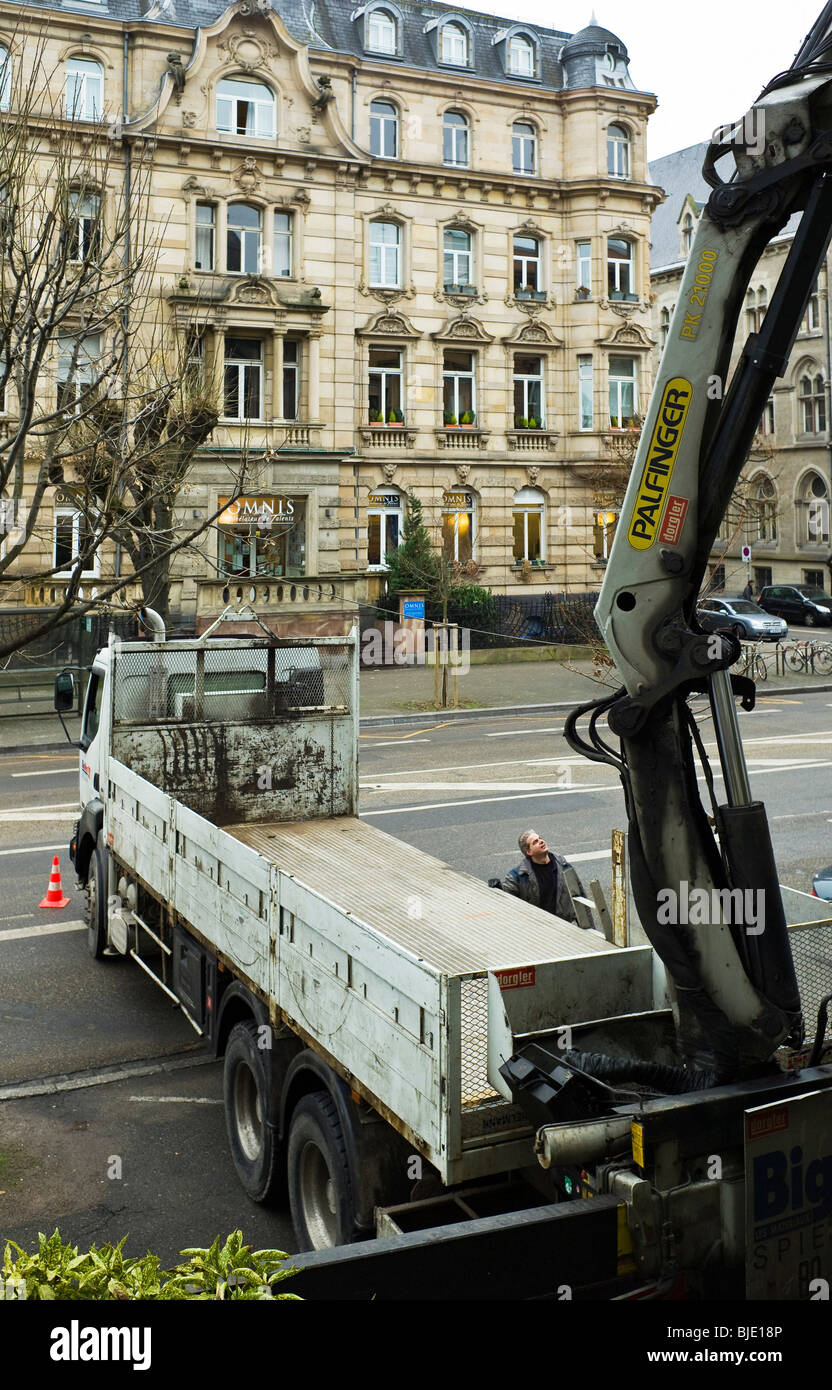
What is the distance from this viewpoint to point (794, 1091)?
5070 mm

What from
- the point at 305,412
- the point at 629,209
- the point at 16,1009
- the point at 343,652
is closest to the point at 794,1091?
the point at 343,652

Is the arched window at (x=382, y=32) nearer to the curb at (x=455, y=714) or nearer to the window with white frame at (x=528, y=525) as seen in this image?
the window with white frame at (x=528, y=525)

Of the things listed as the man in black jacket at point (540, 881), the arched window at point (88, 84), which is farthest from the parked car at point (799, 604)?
the man in black jacket at point (540, 881)

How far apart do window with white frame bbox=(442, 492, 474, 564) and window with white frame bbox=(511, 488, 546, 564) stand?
5.15 feet

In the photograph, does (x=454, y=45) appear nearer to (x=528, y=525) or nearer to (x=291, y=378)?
(x=291, y=378)

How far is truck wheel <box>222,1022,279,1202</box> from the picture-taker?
267 inches

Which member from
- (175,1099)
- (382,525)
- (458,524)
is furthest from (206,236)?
(175,1099)

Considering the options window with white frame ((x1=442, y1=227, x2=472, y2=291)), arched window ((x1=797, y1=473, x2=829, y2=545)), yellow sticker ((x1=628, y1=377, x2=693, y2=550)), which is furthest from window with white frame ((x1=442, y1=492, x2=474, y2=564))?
yellow sticker ((x1=628, y1=377, x2=693, y2=550))

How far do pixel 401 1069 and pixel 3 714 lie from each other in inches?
883

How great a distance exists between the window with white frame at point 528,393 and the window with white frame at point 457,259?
2.89 metres

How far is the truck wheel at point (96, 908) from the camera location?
1080 centimetres

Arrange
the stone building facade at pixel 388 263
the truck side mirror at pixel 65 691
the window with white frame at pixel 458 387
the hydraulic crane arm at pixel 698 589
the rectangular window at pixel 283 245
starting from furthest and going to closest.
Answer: the window with white frame at pixel 458 387, the rectangular window at pixel 283 245, the stone building facade at pixel 388 263, the truck side mirror at pixel 65 691, the hydraulic crane arm at pixel 698 589

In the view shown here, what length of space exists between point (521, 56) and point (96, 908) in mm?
36692

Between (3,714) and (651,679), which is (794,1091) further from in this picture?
(3,714)
